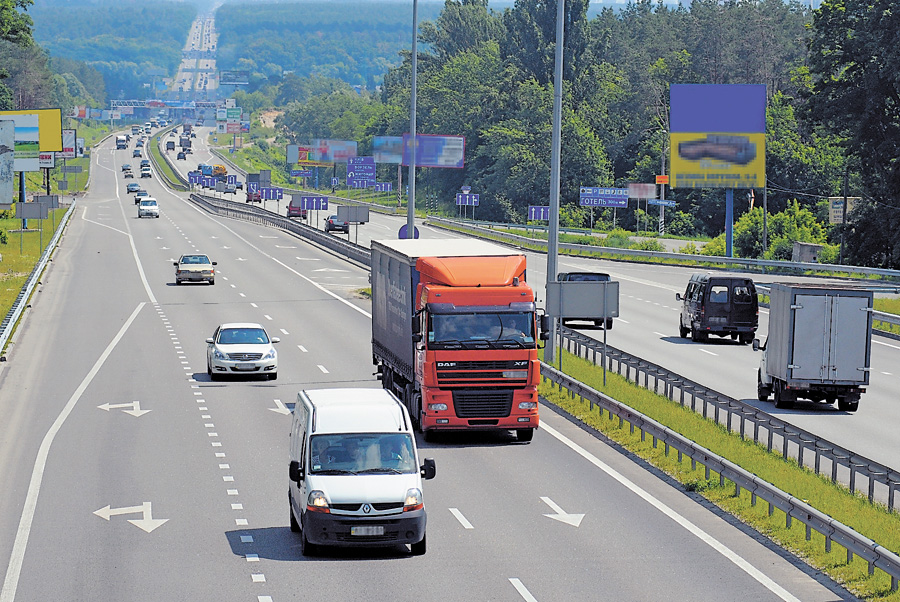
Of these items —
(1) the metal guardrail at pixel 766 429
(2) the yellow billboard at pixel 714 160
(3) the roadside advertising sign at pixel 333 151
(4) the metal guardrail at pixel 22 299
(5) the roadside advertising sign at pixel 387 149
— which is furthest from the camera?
(3) the roadside advertising sign at pixel 333 151

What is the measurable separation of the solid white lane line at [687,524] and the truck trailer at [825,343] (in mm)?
6426

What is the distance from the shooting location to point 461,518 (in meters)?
19.4

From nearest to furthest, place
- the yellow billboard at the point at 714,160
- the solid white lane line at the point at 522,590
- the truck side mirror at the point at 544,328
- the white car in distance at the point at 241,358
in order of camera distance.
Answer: the solid white lane line at the point at 522,590
the truck side mirror at the point at 544,328
the white car in distance at the point at 241,358
the yellow billboard at the point at 714,160

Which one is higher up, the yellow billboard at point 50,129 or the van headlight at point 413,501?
the yellow billboard at point 50,129

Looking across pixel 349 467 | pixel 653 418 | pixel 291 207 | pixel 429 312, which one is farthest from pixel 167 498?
pixel 291 207

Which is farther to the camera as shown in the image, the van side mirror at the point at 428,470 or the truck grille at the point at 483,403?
the truck grille at the point at 483,403

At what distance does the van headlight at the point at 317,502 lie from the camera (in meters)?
16.4

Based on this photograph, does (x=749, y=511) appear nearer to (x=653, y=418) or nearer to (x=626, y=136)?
(x=653, y=418)

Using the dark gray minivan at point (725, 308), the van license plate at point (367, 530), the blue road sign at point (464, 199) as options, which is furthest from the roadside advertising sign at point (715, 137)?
the van license plate at point (367, 530)

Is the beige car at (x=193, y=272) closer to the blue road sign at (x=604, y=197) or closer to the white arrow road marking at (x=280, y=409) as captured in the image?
the white arrow road marking at (x=280, y=409)

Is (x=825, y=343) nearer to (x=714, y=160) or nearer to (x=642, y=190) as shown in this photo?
(x=714, y=160)

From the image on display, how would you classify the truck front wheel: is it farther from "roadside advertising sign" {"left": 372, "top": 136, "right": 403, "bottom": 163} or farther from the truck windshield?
"roadside advertising sign" {"left": 372, "top": 136, "right": 403, "bottom": 163}

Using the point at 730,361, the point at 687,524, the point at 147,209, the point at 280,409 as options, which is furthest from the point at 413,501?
the point at 147,209

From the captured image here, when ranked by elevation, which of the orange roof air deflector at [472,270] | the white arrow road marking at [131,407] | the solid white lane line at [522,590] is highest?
the orange roof air deflector at [472,270]
